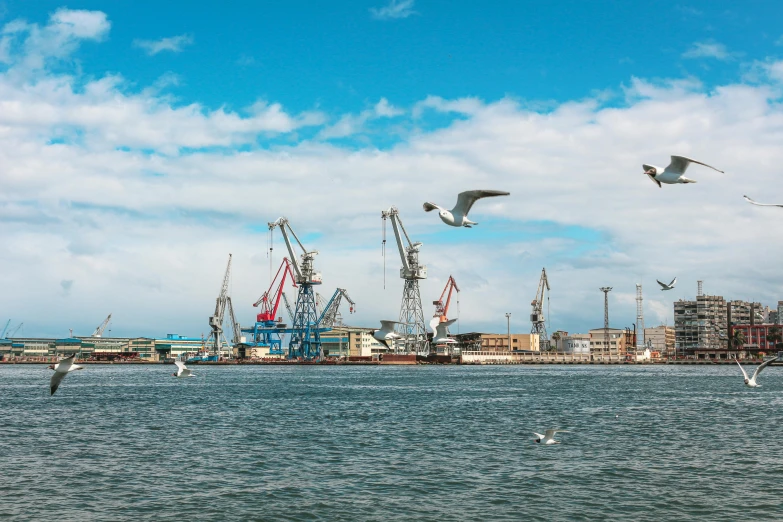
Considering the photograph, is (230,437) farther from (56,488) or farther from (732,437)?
(732,437)

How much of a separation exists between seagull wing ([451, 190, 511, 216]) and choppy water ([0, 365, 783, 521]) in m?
7.84

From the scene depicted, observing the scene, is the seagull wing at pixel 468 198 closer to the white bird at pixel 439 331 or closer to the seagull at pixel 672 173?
the seagull at pixel 672 173

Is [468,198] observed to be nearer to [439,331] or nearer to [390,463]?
[390,463]

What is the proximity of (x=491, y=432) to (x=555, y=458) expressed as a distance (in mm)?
6811

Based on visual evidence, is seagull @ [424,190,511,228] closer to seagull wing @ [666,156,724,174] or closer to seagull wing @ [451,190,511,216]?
seagull wing @ [451,190,511,216]

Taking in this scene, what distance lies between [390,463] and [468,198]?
344 inches

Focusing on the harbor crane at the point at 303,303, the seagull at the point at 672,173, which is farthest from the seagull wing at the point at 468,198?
the harbor crane at the point at 303,303

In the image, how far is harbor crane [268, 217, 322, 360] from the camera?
148 metres

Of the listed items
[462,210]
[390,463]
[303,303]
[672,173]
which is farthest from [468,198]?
[303,303]

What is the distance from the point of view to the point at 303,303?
154625mm

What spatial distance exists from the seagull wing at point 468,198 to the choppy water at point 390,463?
25.7 feet

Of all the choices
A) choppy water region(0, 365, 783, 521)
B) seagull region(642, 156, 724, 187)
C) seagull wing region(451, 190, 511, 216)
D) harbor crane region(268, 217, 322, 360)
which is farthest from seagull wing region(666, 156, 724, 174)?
harbor crane region(268, 217, 322, 360)

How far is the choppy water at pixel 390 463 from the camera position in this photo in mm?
18812

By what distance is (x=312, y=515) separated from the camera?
18344mm
